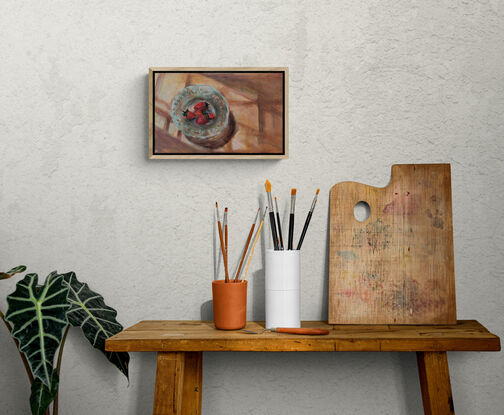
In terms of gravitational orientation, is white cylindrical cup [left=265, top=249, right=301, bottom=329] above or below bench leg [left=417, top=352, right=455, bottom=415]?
above

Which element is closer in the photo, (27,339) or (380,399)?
(27,339)

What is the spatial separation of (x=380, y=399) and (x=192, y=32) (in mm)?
1078

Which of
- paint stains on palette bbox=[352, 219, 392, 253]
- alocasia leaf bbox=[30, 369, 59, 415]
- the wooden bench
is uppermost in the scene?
paint stains on palette bbox=[352, 219, 392, 253]

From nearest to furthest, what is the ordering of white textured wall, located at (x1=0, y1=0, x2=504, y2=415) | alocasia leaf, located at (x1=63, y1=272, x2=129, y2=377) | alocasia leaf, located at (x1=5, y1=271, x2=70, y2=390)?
alocasia leaf, located at (x1=5, y1=271, x2=70, y2=390), alocasia leaf, located at (x1=63, y1=272, x2=129, y2=377), white textured wall, located at (x1=0, y1=0, x2=504, y2=415)

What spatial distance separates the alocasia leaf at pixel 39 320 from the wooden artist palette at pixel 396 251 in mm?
618

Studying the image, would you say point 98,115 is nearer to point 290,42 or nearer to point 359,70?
point 290,42

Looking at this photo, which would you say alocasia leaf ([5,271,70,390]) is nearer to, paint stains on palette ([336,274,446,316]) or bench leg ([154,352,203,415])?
bench leg ([154,352,203,415])

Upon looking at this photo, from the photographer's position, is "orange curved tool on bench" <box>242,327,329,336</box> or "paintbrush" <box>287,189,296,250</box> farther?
"paintbrush" <box>287,189,296,250</box>

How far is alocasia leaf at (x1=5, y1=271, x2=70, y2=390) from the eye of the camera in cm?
79

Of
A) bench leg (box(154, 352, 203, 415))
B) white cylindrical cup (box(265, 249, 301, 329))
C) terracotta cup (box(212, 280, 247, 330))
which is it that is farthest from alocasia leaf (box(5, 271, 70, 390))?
white cylindrical cup (box(265, 249, 301, 329))

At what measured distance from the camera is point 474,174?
1.06 meters

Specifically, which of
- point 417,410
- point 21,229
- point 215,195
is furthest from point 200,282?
point 417,410

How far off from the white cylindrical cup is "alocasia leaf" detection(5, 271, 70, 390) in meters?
0.44

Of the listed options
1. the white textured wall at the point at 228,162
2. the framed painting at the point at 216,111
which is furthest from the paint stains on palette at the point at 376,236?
the framed painting at the point at 216,111
